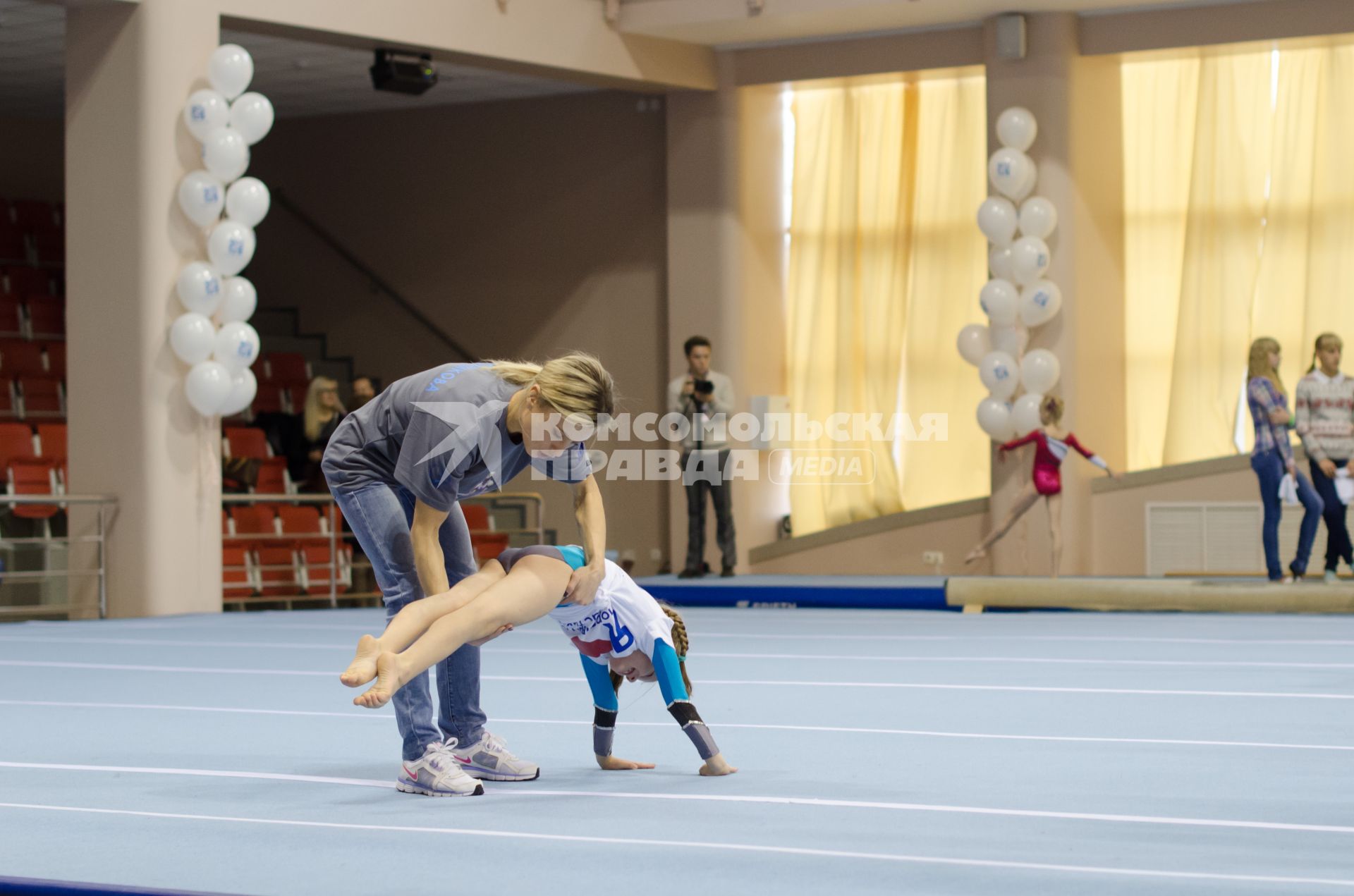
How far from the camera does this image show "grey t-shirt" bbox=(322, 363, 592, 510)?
3.74 m

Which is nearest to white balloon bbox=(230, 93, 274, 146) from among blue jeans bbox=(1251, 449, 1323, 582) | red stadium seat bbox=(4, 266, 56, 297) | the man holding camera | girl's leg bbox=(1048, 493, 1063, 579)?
the man holding camera

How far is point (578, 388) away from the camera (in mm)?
3676

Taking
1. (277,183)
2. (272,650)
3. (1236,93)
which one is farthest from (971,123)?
(272,650)

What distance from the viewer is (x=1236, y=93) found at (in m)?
12.4

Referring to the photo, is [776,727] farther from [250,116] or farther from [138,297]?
[250,116]

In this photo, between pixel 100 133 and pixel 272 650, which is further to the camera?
pixel 100 133

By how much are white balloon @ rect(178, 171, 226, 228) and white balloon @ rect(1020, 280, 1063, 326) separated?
18.4 feet

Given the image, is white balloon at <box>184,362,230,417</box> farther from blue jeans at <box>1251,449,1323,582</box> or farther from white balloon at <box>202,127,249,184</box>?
blue jeans at <box>1251,449,1323,582</box>

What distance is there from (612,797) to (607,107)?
1070cm

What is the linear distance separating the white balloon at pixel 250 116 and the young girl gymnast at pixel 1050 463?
5440mm

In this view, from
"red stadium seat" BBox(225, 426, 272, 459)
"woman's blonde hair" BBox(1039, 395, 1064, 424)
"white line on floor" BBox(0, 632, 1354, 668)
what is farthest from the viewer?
"red stadium seat" BBox(225, 426, 272, 459)

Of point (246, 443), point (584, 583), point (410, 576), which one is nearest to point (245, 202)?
point (246, 443)

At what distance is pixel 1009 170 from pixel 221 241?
18.0 ft

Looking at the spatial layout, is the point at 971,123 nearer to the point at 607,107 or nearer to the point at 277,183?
the point at 607,107
